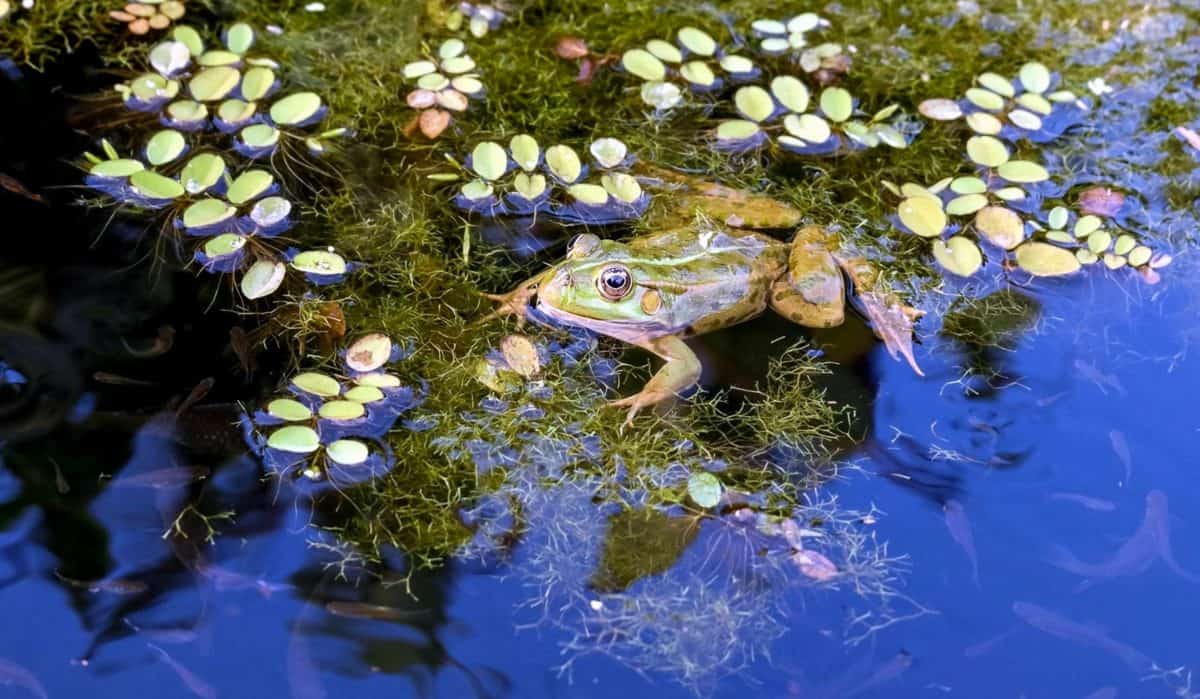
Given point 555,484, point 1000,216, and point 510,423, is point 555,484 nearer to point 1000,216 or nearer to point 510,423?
point 510,423

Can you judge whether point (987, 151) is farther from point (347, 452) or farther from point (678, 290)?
point (347, 452)

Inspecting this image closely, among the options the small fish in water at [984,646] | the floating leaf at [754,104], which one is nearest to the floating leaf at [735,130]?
the floating leaf at [754,104]

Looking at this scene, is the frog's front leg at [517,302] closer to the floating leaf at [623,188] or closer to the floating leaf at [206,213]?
the floating leaf at [623,188]

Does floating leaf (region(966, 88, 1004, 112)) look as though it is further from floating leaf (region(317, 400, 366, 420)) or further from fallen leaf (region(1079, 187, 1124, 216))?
floating leaf (region(317, 400, 366, 420))

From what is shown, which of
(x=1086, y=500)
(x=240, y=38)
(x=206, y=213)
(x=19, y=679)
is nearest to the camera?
(x=19, y=679)

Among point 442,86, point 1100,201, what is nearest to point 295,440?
point 442,86

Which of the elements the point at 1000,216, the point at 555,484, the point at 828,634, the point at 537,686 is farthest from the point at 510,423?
the point at 1000,216

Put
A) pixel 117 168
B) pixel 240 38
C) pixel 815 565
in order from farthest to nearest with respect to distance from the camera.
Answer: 1. pixel 240 38
2. pixel 117 168
3. pixel 815 565

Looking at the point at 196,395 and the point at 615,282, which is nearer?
the point at 196,395
